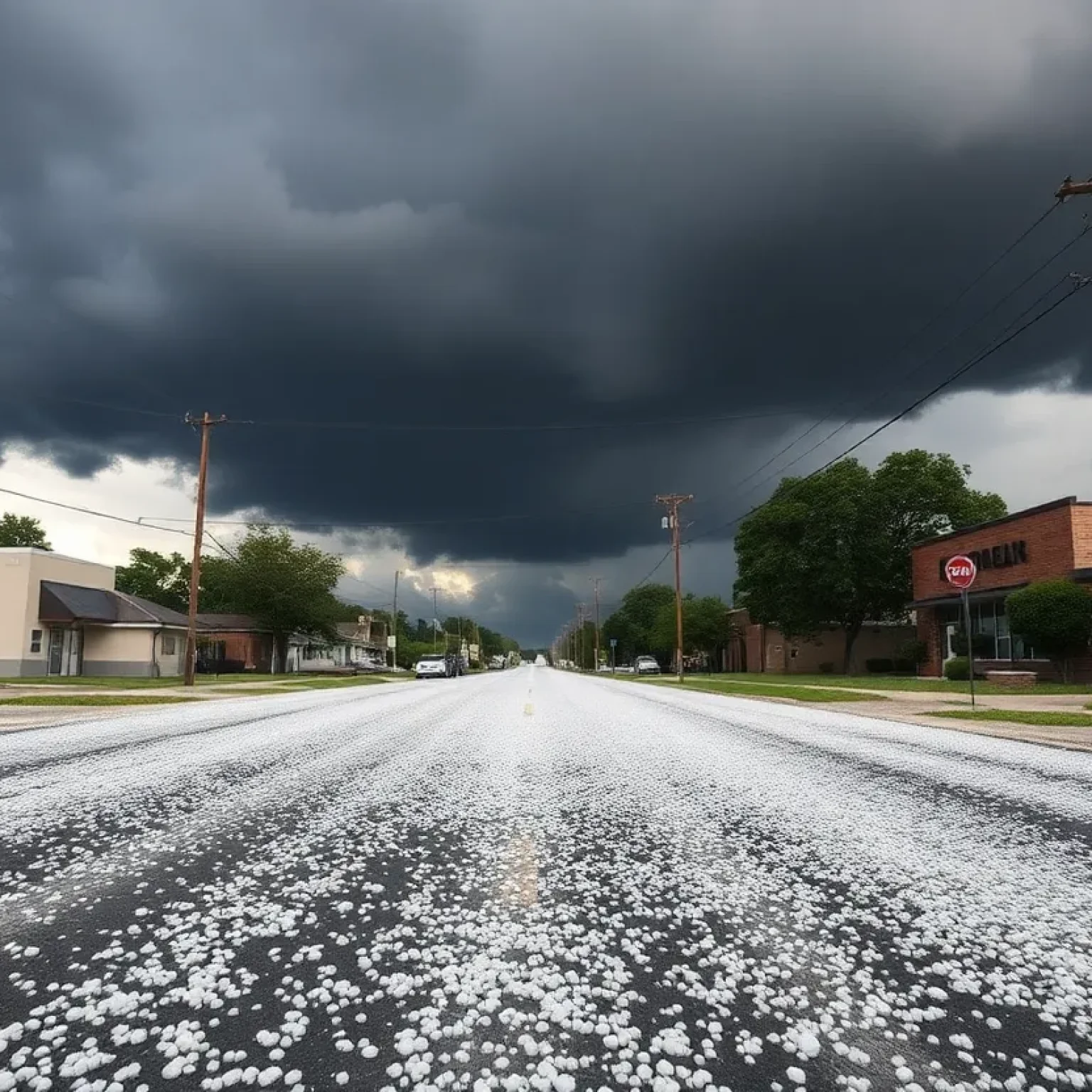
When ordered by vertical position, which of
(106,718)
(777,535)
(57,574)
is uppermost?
(777,535)

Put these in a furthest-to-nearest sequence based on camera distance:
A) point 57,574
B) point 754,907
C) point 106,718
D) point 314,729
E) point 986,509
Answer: point 986,509 < point 57,574 < point 106,718 < point 314,729 < point 754,907

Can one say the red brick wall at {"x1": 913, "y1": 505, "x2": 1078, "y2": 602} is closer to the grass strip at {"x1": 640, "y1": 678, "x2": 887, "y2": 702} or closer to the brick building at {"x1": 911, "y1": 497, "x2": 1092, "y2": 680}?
the brick building at {"x1": 911, "y1": 497, "x2": 1092, "y2": 680}

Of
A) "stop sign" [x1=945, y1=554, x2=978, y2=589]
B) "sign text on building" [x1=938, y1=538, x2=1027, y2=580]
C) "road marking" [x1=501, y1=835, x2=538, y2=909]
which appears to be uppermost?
"sign text on building" [x1=938, y1=538, x2=1027, y2=580]

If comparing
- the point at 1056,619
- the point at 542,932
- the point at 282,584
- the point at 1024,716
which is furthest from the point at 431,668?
the point at 542,932

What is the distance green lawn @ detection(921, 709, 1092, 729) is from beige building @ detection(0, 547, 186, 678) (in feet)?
135

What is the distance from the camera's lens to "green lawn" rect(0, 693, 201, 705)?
19.5 meters

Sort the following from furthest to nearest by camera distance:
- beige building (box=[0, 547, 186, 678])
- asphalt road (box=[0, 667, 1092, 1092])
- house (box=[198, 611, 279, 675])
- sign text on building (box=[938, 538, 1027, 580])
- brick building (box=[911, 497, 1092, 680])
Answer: house (box=[198, 611, 279, 675]) < beige building (box=[0, 547, 186, 678]) < sign text on building (box=[938, 538, 1027, 580]) < brick building (box=[911, 497, 1092, 680]) < asphalt road (box=[0, 667, 1092, 1092])

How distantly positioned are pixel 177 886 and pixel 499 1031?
228 centimetres

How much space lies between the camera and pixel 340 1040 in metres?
2.45

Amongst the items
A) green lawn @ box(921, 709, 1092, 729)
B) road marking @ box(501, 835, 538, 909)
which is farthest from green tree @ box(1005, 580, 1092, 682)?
road marking @ box(501, 835, 538, 909)

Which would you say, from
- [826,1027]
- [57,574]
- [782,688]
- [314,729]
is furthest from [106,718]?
[57,574]

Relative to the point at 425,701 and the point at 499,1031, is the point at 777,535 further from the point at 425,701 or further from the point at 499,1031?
the point at 499,1031

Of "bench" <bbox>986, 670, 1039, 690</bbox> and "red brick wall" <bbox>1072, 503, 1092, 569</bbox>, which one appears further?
"red brick wall" <bbox>1072, 503, 1092, 569</bbox>

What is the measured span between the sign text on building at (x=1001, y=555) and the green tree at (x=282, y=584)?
41485 mm
